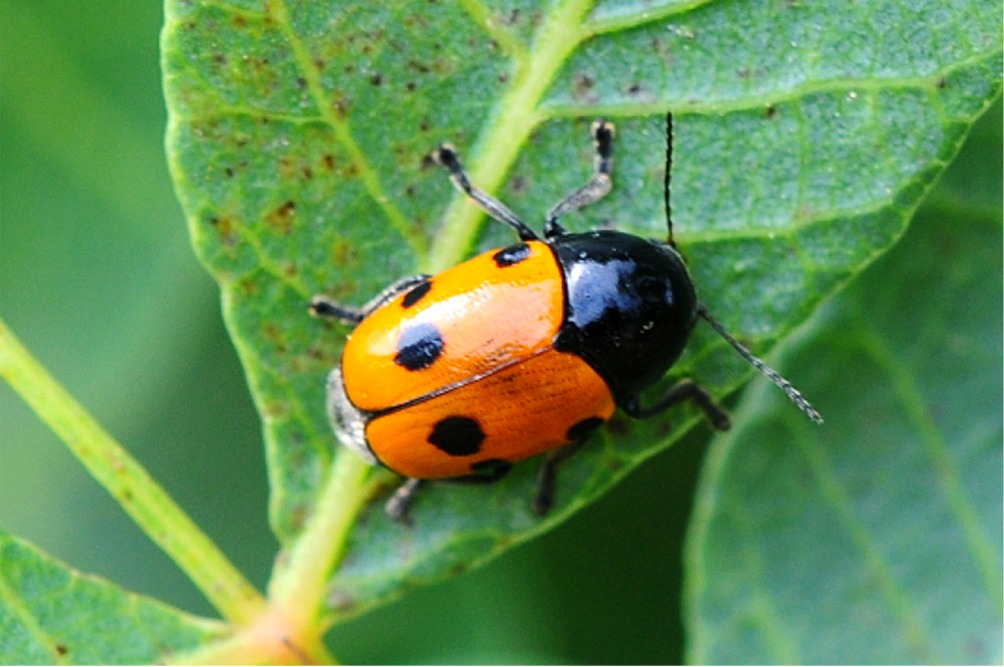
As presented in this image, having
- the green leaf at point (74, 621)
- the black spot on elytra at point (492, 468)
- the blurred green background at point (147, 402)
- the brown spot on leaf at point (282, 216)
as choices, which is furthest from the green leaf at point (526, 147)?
the blurred green background at point (147, 402)

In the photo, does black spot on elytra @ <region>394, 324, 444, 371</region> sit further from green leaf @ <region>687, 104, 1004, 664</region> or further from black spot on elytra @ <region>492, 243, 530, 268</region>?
green leaf @ <region>687, 104, 1004, 664</region>

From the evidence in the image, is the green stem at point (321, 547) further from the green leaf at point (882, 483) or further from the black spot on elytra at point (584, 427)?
the green leaf at point (882, 483)

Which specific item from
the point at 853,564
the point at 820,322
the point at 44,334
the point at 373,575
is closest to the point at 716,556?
the point at 853,564

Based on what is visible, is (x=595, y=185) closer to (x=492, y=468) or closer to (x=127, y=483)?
(x=492, y=468)

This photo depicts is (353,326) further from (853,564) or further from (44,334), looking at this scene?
(853,564)

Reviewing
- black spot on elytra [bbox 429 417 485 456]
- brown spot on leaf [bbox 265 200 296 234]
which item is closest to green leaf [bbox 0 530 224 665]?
black spot on elytra [bbox 429 417 485 456]

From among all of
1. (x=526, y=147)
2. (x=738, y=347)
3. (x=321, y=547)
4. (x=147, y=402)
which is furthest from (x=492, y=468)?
(x=147, y=402)
